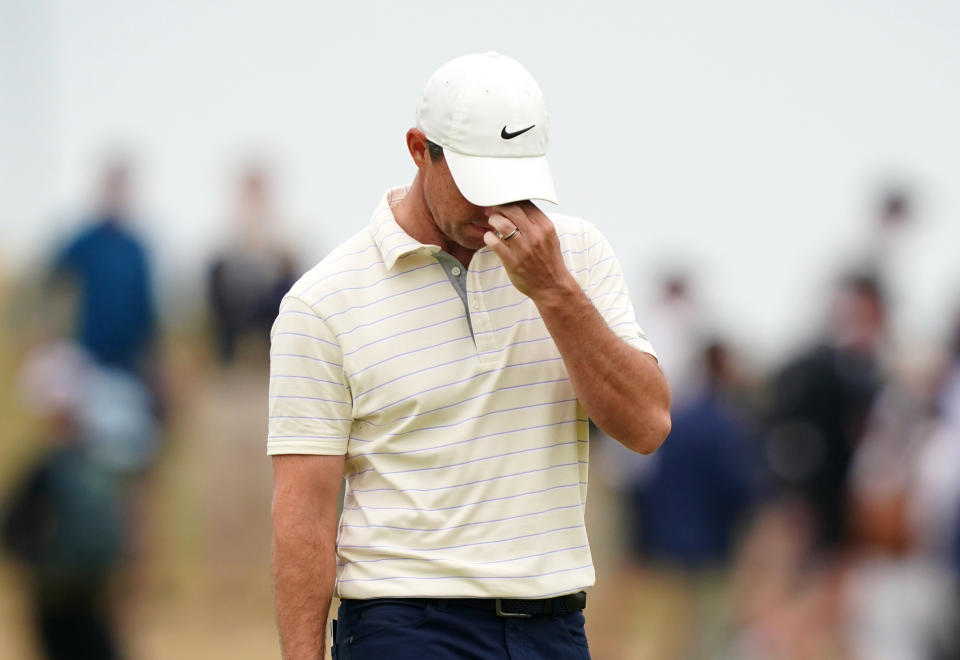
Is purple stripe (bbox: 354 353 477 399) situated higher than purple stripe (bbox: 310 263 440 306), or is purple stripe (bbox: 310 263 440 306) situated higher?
purple stripe (bbox: 310 263 440 306)

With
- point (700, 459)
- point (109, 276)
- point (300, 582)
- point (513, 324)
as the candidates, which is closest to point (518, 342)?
point (513, 324)

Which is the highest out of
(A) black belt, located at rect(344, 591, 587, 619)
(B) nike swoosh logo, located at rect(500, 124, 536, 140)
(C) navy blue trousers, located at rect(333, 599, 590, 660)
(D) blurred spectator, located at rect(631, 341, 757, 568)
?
(B) nike swoosh logo, located at rect(500, 124, 536, 140)

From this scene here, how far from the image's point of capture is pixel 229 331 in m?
10.0

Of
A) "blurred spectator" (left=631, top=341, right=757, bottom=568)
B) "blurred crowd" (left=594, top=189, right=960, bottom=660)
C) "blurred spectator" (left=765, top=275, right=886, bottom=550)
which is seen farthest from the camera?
"blurred spectator" (left=631, top=341, right=757, bottom=568)

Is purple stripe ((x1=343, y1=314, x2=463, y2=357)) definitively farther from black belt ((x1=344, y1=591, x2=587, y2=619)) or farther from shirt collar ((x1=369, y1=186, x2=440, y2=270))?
black belt ((x1=344, y1=591, x2=587, y2=619))

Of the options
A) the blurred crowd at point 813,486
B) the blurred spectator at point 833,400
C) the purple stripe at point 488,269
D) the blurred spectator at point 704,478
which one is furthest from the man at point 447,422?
the blurred spectator at point 704,478

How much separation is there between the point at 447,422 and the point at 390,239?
1.38 ft

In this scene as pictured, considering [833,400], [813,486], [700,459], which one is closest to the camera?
[833,400]

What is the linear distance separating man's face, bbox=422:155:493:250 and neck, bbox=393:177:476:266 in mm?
59

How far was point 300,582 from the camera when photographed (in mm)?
3443

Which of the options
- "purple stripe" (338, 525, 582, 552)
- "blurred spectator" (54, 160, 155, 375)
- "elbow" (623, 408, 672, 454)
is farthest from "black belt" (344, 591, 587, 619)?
"blurred spectator" (54, 160, 155, 375)

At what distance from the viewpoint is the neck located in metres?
3.52

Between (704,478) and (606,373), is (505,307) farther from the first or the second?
(704,478)

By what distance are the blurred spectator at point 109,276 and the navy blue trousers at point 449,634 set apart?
6.44 metres
